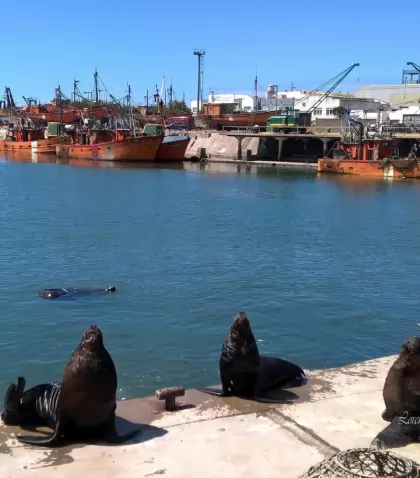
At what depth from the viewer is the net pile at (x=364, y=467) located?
4.24 metres

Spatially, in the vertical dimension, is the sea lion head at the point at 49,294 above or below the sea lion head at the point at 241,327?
below

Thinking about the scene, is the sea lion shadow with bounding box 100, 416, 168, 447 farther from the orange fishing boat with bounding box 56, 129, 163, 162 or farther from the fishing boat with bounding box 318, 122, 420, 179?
the orange fishing boat with bounding box 56, 129, 163, 162

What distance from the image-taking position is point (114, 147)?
65.9 metres

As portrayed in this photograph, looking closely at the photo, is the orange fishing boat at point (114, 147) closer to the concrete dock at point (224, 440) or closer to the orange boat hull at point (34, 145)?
the orange boat hull at point (34, 145)

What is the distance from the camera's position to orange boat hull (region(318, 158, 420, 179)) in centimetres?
4897

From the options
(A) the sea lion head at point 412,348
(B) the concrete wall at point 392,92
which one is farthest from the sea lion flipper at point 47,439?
(B) the concrete wall at point 392,92

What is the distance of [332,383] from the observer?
8172 millimetres

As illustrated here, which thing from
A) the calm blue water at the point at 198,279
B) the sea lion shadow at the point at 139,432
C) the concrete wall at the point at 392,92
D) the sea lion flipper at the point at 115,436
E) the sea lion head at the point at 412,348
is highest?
the concrete wall at the point at 392,92

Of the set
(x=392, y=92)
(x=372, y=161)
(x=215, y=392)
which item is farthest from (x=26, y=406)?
(x=392, y=92)

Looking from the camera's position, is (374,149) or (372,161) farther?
(374,149)

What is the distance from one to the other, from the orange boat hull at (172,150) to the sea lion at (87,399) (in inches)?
2429

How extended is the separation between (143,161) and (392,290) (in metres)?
52.9

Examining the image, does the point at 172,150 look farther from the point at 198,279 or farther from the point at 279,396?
the point at 279,396

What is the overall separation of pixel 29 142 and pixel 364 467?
86595 millimetres
